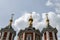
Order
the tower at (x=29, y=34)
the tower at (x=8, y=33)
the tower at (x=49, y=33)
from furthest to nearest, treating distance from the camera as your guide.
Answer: the tower at (x=29, y=34), the tower at (x=8, y=33), the tower at (x=49, y=33)

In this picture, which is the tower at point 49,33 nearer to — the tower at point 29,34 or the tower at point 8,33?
the tower at point 29,34

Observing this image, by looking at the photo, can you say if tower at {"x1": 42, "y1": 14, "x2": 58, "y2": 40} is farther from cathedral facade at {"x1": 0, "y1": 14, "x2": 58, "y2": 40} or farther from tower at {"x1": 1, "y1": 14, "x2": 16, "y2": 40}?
tower at {"x1": 1, "y1": 14, "x2": 16, "y2": 40}

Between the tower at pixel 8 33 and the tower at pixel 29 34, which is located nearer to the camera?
the tower at pixel 8 33

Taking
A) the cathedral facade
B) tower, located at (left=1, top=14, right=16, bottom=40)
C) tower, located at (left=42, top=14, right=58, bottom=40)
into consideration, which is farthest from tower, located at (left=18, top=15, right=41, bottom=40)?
tower, located at (left=1, top=14, right=16, bottom=40)

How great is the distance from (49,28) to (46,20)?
5.91 m

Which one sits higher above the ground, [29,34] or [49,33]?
[49,33]

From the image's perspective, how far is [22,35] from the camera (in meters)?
48.7

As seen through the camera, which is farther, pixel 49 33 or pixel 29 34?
pixel 29 34

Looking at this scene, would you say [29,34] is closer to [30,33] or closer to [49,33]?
[30,33]

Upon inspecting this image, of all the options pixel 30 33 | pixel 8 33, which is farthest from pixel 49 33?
pixel 8 33

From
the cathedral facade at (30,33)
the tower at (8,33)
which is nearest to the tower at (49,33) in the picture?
the cathedral facade at (30,33)

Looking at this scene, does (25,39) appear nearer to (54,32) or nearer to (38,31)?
(38,31)

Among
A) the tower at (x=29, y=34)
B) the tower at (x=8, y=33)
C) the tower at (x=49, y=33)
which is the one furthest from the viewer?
the tower at (x=29, y=34)

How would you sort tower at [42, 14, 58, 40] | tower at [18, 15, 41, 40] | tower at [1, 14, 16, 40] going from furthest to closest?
tower at [18, 15, 41, 40] → tower at [1, 14, 16, 40] → tower at [42, 14, 58, 40]
